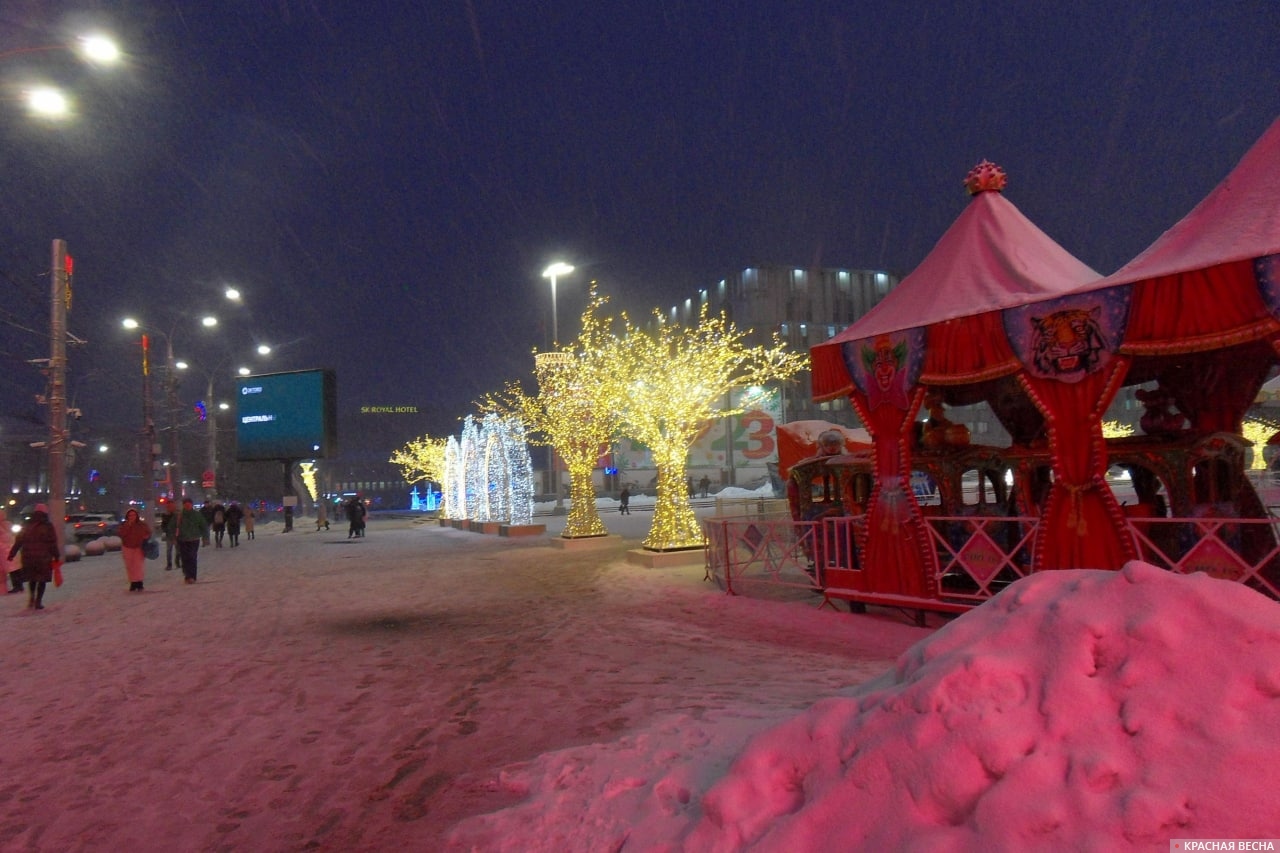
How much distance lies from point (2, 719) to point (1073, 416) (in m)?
10.8

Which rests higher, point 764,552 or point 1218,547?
point 1218,547

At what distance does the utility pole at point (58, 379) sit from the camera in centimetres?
1825

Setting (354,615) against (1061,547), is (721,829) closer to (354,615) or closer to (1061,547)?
(1061,547)

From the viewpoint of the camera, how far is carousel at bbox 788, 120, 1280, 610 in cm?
716

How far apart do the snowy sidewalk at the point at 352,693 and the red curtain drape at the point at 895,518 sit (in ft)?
2.37

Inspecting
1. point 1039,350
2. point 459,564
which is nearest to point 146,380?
point 459,564

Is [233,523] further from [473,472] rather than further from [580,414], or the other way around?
[580,414]

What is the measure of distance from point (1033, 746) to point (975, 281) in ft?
24.9

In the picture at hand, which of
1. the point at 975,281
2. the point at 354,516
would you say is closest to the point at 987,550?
the point at 975,281

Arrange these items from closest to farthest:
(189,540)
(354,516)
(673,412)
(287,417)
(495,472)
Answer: (189,540) < (673,412) < (495,472) < (354,516) < (287,417)

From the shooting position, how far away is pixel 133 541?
1458cm

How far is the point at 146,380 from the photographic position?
86.7ft

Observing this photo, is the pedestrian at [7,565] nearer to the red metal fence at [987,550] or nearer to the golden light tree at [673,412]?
the golden light tree at [673,412]

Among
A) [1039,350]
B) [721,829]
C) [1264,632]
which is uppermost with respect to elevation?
[1039,350]
